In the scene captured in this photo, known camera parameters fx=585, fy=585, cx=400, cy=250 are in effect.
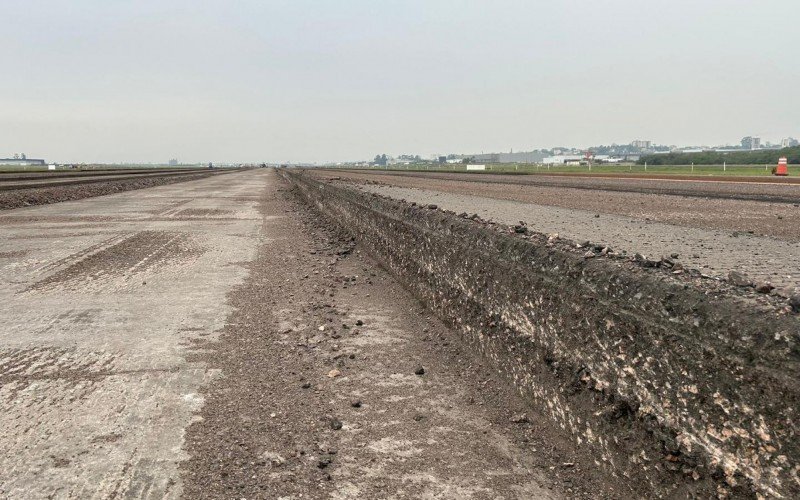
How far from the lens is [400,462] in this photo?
9.75 feet

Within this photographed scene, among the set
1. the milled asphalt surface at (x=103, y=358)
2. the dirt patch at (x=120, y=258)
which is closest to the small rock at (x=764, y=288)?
the milled asphalt surface at (x=103, y=358)

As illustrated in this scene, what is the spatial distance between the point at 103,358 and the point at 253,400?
1555mm

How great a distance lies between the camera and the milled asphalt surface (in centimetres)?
283

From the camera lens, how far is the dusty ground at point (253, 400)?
2.77 meters

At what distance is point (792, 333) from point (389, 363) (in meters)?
3.07

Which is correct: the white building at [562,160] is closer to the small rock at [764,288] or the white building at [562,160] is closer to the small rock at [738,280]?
the small rock at [738,280]

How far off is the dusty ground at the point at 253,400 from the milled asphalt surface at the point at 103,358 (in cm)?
1

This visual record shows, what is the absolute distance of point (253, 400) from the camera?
366 cm

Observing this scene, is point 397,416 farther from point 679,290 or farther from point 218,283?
point 218,283

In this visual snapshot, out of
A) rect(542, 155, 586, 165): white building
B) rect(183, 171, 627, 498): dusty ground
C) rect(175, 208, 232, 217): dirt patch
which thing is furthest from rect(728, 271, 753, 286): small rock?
rect(542, 155, 586, 165): white building

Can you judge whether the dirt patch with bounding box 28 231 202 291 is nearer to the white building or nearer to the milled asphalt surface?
the milled asphalt surface

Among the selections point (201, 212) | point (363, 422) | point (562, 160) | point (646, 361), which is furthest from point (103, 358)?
point (562, 160)

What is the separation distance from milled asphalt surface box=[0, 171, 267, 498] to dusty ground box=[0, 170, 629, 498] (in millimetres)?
14

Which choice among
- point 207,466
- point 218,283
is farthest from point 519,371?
point 218,283
